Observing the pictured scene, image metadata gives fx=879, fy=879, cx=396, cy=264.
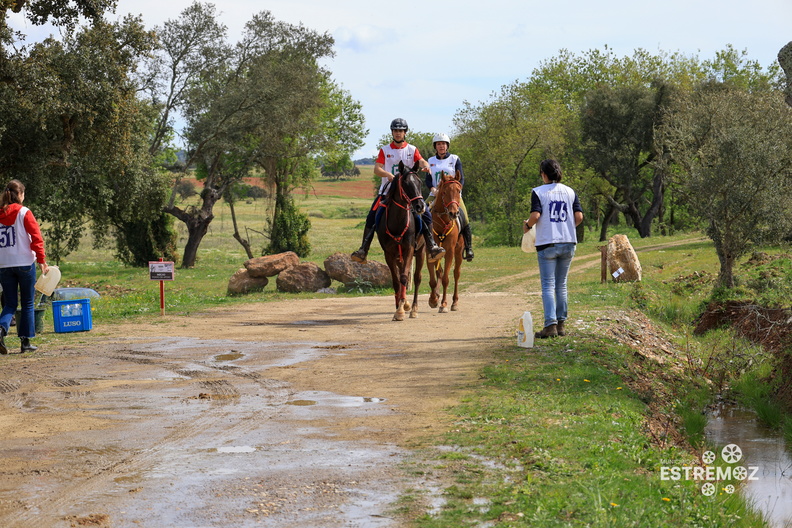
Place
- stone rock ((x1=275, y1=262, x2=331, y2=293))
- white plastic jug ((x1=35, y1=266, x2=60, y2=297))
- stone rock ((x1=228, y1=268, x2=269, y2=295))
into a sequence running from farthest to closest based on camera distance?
stone rock ((x1=228, y1=268, x2=269, y2=295)), stone rock ((x1=275, y1=262, x2=331, y2=293)), white plastic jug ((x1=35, y1=266, x2=60, y2=297))

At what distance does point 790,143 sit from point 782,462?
1701 centimetres

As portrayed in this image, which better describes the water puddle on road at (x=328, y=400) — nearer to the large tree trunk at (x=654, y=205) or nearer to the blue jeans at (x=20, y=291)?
the blue jeans at (x=20, y=291)

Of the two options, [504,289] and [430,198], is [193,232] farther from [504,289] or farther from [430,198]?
[430,198]

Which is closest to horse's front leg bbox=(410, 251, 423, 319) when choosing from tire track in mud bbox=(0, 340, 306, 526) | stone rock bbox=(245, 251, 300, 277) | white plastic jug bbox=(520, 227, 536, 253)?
white plastic jug bbox=(520, 227, 536, 253)

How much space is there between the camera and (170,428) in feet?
25.6

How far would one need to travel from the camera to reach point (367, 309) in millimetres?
19078

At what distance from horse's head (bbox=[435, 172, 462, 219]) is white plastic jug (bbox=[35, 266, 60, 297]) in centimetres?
710

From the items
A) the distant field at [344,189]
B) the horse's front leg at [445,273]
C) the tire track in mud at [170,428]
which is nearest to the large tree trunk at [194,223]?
the horse's front leg at [445,273]

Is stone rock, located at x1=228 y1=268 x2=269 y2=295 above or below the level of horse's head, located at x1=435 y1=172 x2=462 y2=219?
below

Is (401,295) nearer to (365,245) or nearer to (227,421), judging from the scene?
(365,245)

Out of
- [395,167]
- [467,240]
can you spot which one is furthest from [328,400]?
[467,240]

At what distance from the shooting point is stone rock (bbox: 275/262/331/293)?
24.7 meters

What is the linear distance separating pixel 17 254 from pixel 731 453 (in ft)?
32.6

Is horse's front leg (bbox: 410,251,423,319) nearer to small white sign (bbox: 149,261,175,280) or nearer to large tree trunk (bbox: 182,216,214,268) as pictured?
small white sign (bbox: 149,261,175,280)
